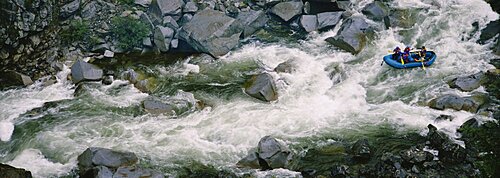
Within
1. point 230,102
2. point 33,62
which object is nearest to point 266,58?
point 230,102

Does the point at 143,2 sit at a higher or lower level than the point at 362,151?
higher

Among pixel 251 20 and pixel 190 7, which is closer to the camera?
pixel 190 7

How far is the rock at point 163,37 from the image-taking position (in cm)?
1709

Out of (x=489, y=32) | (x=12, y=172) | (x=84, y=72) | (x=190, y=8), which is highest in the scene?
(x=190, y=8)

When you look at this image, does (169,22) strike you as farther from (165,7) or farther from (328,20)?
(328,20)

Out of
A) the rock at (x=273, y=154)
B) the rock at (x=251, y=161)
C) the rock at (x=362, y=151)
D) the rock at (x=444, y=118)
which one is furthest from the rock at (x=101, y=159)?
the rock at (x=444, y=118)

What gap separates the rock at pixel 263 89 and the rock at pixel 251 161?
2.77 meters

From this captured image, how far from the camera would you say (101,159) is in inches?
473

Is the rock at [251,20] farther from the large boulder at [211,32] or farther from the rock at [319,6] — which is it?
the rock at [319,6]

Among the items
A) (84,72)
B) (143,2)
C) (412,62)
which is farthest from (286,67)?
(84,72)

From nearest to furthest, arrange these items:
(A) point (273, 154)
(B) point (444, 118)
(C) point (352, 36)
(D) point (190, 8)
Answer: (A) point (273, 154)
(B) point (444, 118)
(C) point (352, 36)
(D) point (190, 8)

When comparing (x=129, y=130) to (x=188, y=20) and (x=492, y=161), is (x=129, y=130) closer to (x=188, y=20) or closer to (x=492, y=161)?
(x=188, y=20)

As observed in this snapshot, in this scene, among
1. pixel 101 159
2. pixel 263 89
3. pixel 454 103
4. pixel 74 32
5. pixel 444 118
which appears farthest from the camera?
pixel 74 32

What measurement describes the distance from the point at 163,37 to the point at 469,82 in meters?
9.06
